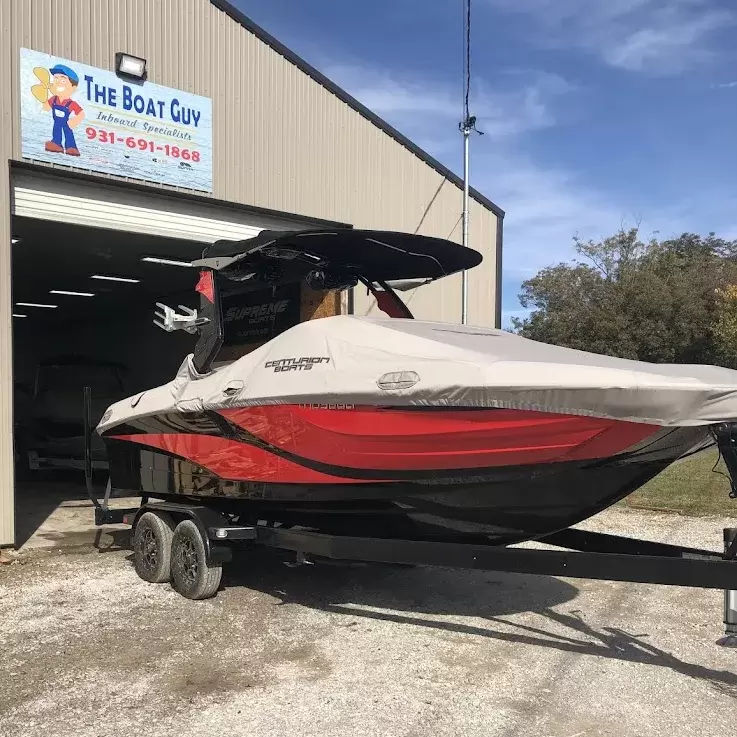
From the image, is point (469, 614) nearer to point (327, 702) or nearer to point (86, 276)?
point (327, 702)

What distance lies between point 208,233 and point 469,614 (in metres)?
5.48

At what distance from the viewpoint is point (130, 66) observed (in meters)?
7.64

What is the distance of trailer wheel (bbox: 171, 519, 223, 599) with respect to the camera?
17.1 feet

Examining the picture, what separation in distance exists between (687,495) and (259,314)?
7.03 meters

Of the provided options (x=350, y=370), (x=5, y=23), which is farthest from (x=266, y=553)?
(x=5, y=23)

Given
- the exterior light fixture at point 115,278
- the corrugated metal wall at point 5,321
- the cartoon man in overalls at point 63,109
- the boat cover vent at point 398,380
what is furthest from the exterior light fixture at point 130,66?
the exterior light fixture at point 115,278

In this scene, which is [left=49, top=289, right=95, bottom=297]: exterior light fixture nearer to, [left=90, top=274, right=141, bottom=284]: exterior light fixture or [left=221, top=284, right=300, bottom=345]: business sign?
[left=90, top=274, right=141, bottom=284]: exterior light fixture

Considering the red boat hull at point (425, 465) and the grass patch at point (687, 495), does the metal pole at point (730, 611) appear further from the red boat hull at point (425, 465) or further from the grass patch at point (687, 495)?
the grass patch at point (687, 495)

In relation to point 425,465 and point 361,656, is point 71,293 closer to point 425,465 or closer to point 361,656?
point 361,656

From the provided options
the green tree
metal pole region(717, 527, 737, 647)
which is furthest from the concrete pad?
the green tree

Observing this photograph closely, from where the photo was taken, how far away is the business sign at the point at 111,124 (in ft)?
23.1

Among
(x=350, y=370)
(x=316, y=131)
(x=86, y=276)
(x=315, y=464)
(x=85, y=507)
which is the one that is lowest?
(x=85, y=507)

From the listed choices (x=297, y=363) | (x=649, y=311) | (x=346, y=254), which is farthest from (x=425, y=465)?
(x=649, y=311)

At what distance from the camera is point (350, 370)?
164 inches
